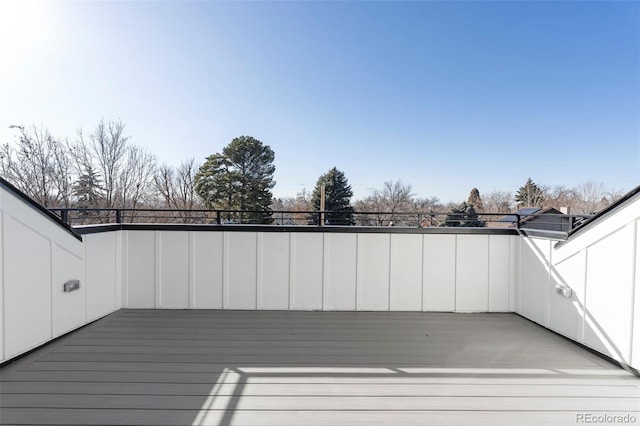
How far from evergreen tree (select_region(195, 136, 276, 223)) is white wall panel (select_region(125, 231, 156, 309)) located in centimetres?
1123

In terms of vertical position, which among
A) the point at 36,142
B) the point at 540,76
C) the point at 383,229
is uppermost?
the point at 540,76

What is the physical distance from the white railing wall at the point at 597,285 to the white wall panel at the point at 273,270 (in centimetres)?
251

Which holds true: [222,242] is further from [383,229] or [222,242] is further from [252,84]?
[252,84]

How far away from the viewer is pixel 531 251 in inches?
107

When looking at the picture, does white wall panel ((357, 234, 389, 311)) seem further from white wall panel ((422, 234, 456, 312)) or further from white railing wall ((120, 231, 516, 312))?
white wall panel ((422, 234, 456, 312))

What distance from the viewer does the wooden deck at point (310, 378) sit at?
4.39 feet

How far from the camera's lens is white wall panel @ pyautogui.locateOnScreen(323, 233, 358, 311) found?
2982mm

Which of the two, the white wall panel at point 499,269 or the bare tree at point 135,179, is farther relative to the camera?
the bare tree at point 135,179

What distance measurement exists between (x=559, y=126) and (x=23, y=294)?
53.7 ft

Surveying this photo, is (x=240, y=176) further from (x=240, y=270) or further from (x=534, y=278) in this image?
(x=534, y=278)

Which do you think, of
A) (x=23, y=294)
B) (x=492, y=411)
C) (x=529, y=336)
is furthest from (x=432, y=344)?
(x=23, y=294)

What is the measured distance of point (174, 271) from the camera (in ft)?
9.71

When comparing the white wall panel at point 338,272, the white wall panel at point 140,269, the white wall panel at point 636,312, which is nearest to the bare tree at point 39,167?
the white wall panel at point 140,269

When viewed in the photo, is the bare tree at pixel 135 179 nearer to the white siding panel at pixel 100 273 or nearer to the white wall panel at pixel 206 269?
the white siding panel at pixel 100 273
